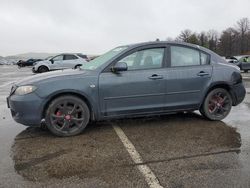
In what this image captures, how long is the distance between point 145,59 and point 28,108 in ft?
7.32

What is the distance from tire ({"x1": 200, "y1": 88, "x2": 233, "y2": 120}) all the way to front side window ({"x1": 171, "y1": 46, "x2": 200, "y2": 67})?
0.72 meters

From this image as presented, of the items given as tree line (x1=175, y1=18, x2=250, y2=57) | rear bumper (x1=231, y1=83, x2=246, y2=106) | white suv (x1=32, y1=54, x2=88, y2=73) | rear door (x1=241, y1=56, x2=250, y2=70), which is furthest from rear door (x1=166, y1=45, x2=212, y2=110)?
tree line (x1=175, y1=18, x2=250, y2=57)

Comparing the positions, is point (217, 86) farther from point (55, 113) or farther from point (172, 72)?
point (55, 113)

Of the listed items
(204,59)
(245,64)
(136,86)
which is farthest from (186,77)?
(245,64)

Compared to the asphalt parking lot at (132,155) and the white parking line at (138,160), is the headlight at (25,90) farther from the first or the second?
the white parking line at (138,160)

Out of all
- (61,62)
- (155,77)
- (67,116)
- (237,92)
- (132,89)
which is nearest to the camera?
(67,116)

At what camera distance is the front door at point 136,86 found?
529 cm

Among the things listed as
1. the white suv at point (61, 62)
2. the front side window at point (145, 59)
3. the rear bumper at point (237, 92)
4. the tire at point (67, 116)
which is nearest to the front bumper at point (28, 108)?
the tire at point (67, 116)

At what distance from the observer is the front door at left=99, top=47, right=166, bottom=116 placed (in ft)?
17.4

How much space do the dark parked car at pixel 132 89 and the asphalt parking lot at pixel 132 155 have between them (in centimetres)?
34

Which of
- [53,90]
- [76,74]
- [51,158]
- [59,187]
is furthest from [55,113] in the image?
[59,187]

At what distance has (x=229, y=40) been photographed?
87750mm

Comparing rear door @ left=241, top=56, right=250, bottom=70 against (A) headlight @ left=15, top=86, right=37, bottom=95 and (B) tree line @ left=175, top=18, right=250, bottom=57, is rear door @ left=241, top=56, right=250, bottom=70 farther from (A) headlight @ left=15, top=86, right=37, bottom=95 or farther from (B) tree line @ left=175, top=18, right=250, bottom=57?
(B) tree line @ left=175, top=18, right=250, bottom=57

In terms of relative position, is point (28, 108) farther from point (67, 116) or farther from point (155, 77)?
point (155, 77)
